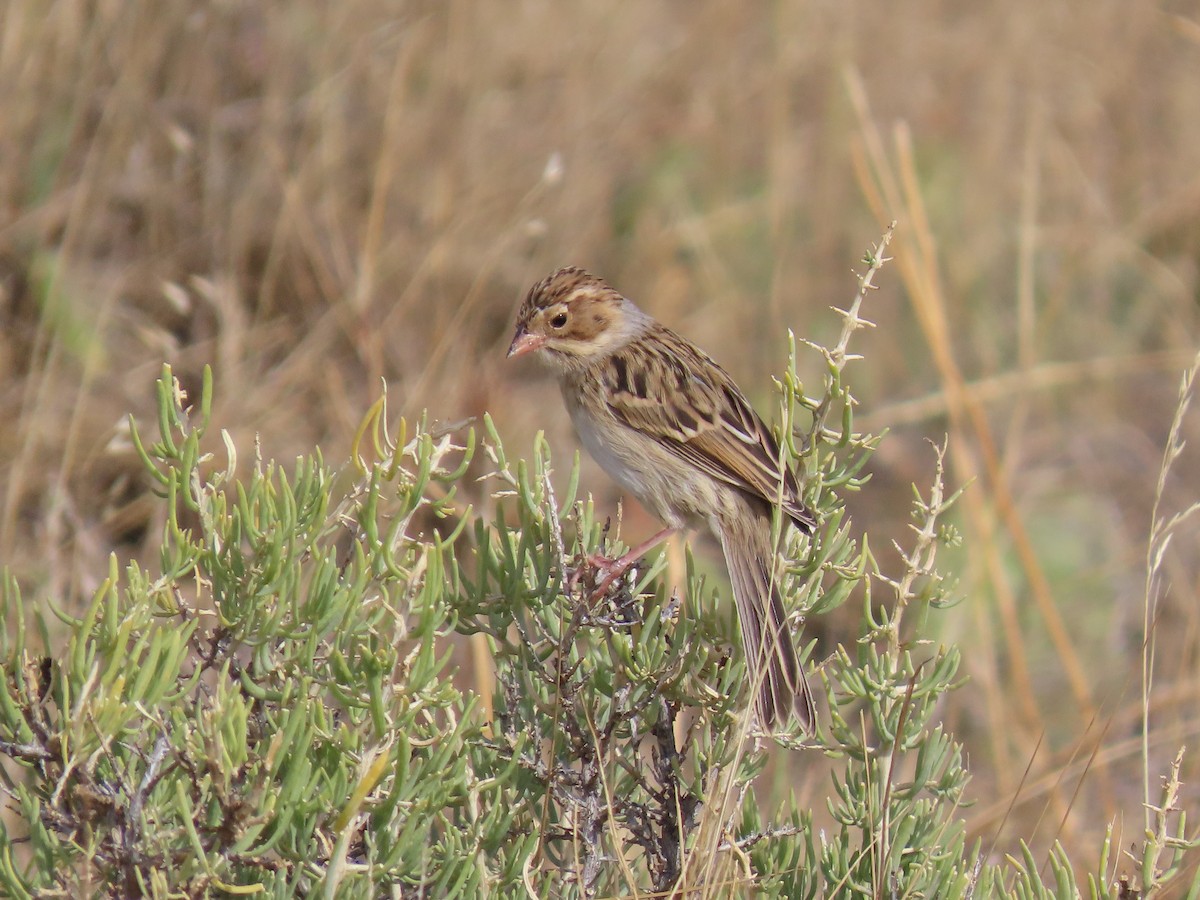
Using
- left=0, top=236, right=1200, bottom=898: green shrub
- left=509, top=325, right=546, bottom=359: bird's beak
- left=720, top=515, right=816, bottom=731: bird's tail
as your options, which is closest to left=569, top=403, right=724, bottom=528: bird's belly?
left=509, top=325, right=546, bottom=359: bird's beak

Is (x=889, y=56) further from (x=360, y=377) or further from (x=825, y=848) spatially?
(x=825, y=848)

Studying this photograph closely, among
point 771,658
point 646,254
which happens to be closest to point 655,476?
point 771,658

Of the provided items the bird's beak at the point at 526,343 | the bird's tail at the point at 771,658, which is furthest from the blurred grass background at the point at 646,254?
the bird's tail at the point at 771,658

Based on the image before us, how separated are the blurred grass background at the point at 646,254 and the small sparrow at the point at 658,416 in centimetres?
38

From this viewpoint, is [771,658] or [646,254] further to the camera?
[646,254]

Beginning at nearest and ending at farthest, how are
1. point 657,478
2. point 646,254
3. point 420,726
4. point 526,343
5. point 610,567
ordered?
point 420,726, point 610,567, point 657,478, point 526,343, point 646,254

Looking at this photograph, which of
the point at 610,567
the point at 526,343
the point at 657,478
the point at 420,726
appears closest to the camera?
the point at 420,726

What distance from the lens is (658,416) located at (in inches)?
143

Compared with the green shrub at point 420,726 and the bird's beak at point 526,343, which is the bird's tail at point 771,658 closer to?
the green shrub at point 420,726

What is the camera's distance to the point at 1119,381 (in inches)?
246

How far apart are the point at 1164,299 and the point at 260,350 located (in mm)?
3727

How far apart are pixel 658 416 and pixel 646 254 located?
2450 mm

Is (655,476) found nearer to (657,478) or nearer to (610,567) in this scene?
(657,478)

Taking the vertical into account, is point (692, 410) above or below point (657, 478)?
above
